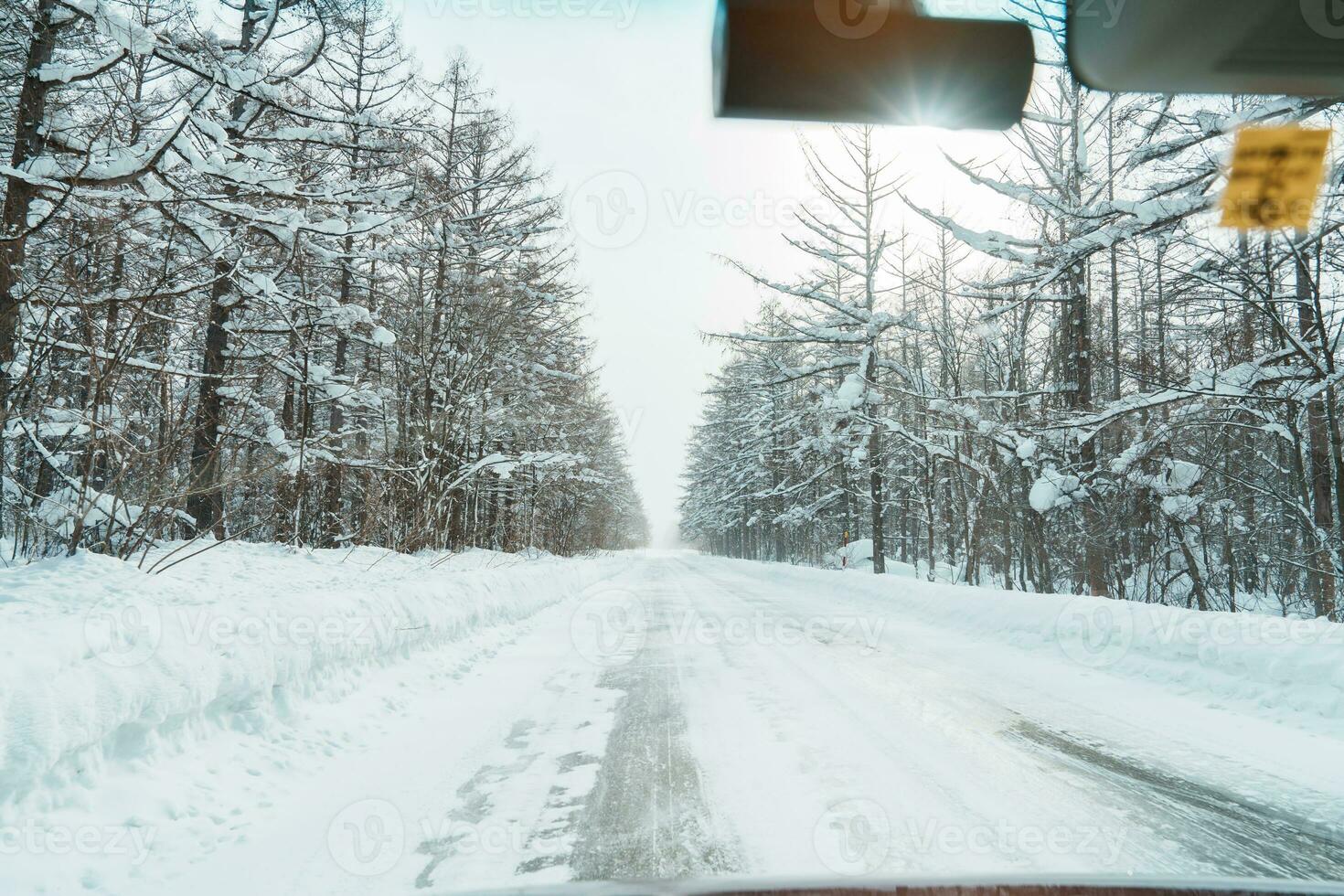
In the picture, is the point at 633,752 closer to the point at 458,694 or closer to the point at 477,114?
the point at 458,694

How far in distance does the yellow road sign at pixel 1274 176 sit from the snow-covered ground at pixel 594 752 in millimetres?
3483

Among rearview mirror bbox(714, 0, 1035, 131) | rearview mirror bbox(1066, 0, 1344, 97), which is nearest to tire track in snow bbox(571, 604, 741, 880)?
rearview mirror bbox(714, 0, 1035, 131)

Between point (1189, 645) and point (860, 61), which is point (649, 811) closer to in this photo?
point (860, 61)

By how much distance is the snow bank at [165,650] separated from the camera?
288cm

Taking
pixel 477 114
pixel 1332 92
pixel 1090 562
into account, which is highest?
pixel 477 114

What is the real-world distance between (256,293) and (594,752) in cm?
769

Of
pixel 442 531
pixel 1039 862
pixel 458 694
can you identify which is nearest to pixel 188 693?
pixel 458 694

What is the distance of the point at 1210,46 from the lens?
107 inches

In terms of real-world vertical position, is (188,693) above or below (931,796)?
above

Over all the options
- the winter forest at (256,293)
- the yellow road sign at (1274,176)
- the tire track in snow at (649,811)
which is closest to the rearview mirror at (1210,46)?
the yellow road sign at (1274,176)

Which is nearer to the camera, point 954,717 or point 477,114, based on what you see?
point 954,717

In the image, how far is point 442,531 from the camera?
15633 millimetres

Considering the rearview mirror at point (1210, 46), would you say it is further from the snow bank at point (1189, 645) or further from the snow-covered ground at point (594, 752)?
the snow bank at point (1189, 645)

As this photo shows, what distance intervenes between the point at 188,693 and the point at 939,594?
35.7 feet
